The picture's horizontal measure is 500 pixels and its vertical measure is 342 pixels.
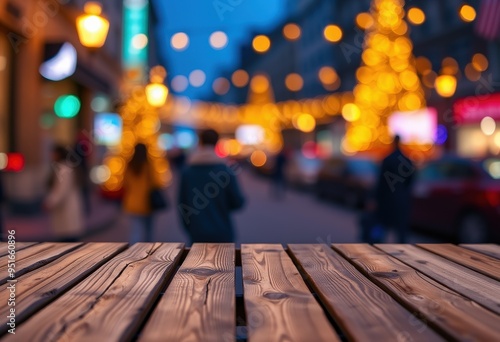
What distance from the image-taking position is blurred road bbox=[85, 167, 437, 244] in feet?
37.1

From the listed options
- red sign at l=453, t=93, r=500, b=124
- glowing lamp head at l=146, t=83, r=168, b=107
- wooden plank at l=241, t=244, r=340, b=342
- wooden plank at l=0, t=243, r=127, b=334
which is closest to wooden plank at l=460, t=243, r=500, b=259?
wooden plank at l=241, t=244, r=340, b=342

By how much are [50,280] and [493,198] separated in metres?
8.33

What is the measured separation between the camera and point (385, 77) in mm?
28312

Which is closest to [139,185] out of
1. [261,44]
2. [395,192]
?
[395,192]

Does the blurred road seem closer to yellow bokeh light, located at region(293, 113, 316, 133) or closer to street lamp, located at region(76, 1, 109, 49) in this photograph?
street lamp, located at region(76, 1, 109, 49)

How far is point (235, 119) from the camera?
88.2m

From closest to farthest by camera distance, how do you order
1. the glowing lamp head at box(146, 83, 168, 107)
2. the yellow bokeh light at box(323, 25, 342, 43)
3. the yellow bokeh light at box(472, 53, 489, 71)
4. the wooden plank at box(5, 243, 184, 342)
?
the wooden plank at box(5, 243, 184, 342) < the glowing lamp head at box(146, 83, 168, 107) < the yellow bokeh light at box(323, 25, 342, 43) < the yellow bokeh light at box(472, 53, 489, 71)

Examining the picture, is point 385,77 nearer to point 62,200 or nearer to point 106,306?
point 62,200

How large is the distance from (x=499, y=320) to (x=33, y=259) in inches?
80.6

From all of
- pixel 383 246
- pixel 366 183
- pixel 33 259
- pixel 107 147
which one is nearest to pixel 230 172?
pixel 383 246

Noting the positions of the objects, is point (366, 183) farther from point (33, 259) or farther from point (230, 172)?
point (33, 259)

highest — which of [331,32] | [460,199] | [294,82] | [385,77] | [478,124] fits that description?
[294,82]

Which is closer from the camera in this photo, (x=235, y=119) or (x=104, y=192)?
(x=104, y=192)

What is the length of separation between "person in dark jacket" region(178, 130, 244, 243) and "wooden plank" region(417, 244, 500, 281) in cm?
229
